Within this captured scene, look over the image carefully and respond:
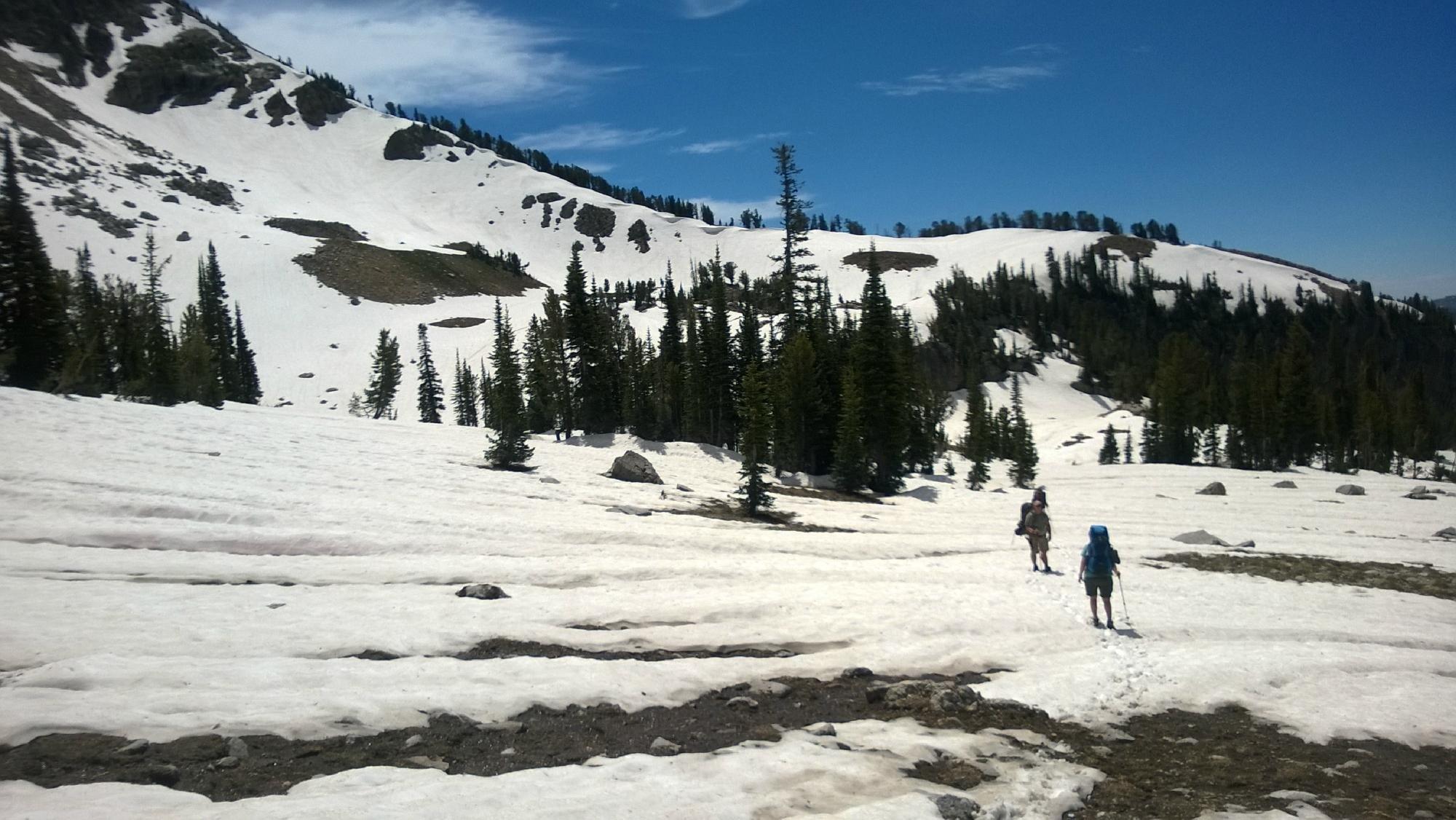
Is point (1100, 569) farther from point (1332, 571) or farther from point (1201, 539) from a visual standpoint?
point (1201, 539)

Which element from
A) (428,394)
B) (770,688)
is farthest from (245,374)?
(770,688)

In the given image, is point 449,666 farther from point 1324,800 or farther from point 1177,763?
point 1324,800

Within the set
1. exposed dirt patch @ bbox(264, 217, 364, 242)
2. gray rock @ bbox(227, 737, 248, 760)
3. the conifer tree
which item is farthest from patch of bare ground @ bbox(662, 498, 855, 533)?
exposed dirt patch @ bbox(264, 217, 364, 242)

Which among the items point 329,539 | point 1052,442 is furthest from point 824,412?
point 1052,442

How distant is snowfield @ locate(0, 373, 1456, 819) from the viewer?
26.3 feet

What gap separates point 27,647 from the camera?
9438 millimetres

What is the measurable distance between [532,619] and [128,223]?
177 metres

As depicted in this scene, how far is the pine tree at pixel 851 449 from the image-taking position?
4244 cm

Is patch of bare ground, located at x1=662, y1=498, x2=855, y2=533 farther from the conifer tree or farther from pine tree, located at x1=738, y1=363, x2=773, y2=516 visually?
the conifer tree

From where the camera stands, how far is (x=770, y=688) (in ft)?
37.7

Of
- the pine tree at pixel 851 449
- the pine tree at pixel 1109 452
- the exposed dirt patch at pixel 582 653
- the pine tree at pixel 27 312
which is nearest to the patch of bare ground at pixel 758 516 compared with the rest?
the pine tree at pixel 851 449

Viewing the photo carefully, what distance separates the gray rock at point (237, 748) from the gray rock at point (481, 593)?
696 centimetres

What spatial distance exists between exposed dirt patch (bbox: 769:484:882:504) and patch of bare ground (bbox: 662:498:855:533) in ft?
20.6

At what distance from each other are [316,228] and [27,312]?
16508cm
